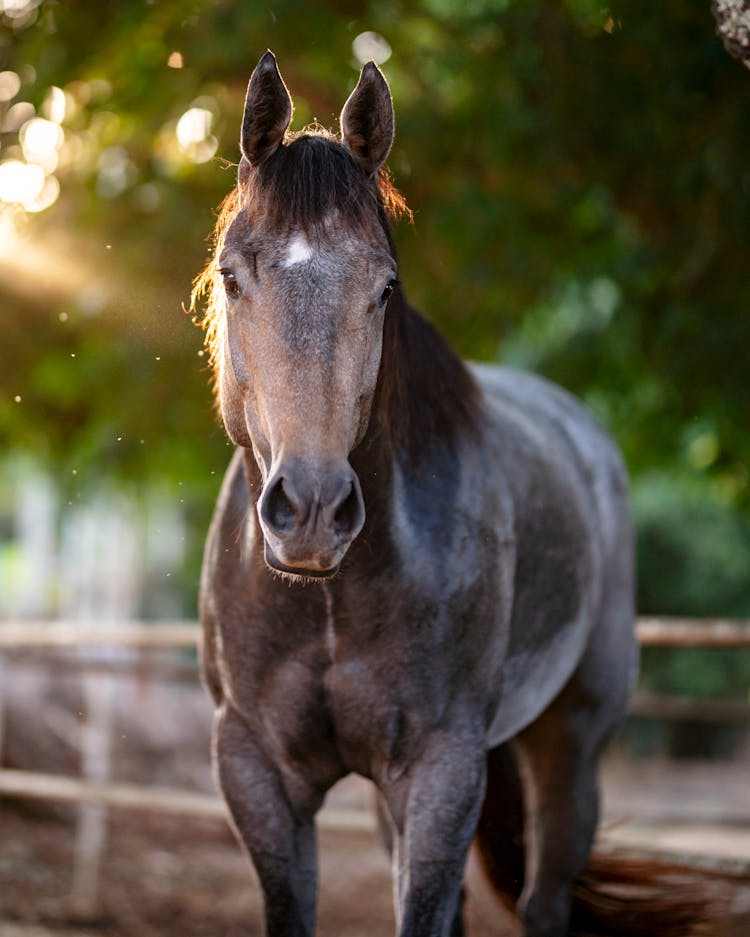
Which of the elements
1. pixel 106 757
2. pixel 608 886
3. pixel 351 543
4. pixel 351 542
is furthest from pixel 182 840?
pixel 351 542

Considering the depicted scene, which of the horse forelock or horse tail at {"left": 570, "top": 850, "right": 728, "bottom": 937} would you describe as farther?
horse tail at {"left": 570, "top": 850, "right": 728, "bottom": 937}

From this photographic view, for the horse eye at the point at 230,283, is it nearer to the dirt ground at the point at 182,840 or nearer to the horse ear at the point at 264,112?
the horse ear at the point at 264,112

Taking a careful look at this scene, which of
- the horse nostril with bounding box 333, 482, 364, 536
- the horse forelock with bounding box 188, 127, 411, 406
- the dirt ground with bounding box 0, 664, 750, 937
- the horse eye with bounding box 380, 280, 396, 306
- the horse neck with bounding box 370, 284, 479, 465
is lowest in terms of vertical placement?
the dirt ground with bounding box 0, 664, 750, 937

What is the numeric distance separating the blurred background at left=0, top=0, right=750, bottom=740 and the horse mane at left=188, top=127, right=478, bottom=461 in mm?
1313

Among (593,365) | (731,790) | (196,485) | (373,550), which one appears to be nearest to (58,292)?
(196,485)

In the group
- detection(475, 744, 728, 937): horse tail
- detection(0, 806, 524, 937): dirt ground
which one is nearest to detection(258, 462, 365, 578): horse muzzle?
detection(475, 744, 728, 937): horse tail

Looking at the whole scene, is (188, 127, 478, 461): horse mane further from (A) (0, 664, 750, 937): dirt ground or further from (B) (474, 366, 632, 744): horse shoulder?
(A) (0, 664, 750, 937): dirt ground

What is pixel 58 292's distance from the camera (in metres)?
6.38

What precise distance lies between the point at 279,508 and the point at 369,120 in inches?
35.9

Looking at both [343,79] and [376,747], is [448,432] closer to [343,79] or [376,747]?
[376,747]

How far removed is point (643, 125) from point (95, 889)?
4.97 m

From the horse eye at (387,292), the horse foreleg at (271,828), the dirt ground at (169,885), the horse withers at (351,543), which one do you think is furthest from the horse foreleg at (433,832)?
the dirt ground at (169,885)

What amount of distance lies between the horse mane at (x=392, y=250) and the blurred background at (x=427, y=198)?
4.31 ft

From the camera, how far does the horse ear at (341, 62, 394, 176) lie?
2.41 meters
